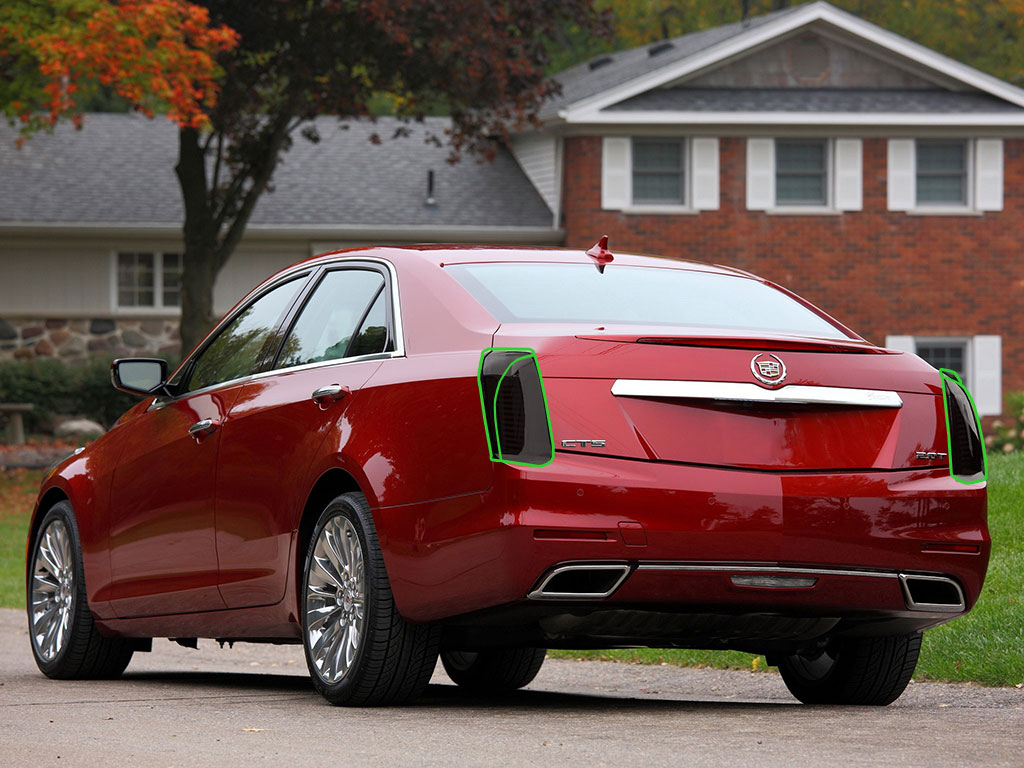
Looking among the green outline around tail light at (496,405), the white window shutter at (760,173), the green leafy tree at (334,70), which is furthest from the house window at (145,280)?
the green outline around tail light at (496,405)

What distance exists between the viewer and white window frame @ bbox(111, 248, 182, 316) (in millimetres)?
30703

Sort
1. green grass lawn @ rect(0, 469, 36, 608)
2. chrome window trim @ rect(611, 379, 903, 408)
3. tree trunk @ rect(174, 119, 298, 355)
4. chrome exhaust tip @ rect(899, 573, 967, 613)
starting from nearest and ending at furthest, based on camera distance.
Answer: chrome window trim @ rect(611, 379, 903, 408), chrome exhaust tip @ rect(899, 573, 967, 613), green grass lawn @ rect(0, 469, 36, 608), tree trunk @ rect(174, 119, 298, 355)

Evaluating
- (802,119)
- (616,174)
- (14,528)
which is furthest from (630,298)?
(802,119)

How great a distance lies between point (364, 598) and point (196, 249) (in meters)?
20.6

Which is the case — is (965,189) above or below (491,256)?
above

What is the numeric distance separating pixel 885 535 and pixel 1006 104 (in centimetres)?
2665

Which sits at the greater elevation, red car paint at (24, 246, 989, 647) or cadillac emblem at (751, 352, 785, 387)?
cadillac emblem at (751, 352, 785, 387)

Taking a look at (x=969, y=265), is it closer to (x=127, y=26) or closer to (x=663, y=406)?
(x=127, y=26)

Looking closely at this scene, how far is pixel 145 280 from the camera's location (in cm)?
3114

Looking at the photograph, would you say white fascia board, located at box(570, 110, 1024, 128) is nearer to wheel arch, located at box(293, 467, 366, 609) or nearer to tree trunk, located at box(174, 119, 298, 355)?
tree trunk, located at box(174, 119, 298, 355)

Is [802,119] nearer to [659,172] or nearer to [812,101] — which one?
[812,101]

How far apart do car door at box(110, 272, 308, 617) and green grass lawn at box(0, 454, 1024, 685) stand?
10.0 feet

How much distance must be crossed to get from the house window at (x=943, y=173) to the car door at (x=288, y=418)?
25179 mm

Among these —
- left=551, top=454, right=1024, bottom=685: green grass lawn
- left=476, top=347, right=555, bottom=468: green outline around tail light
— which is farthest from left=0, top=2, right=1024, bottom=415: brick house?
left=476, top=347, right=555, bottom=468: green outline around tail light
